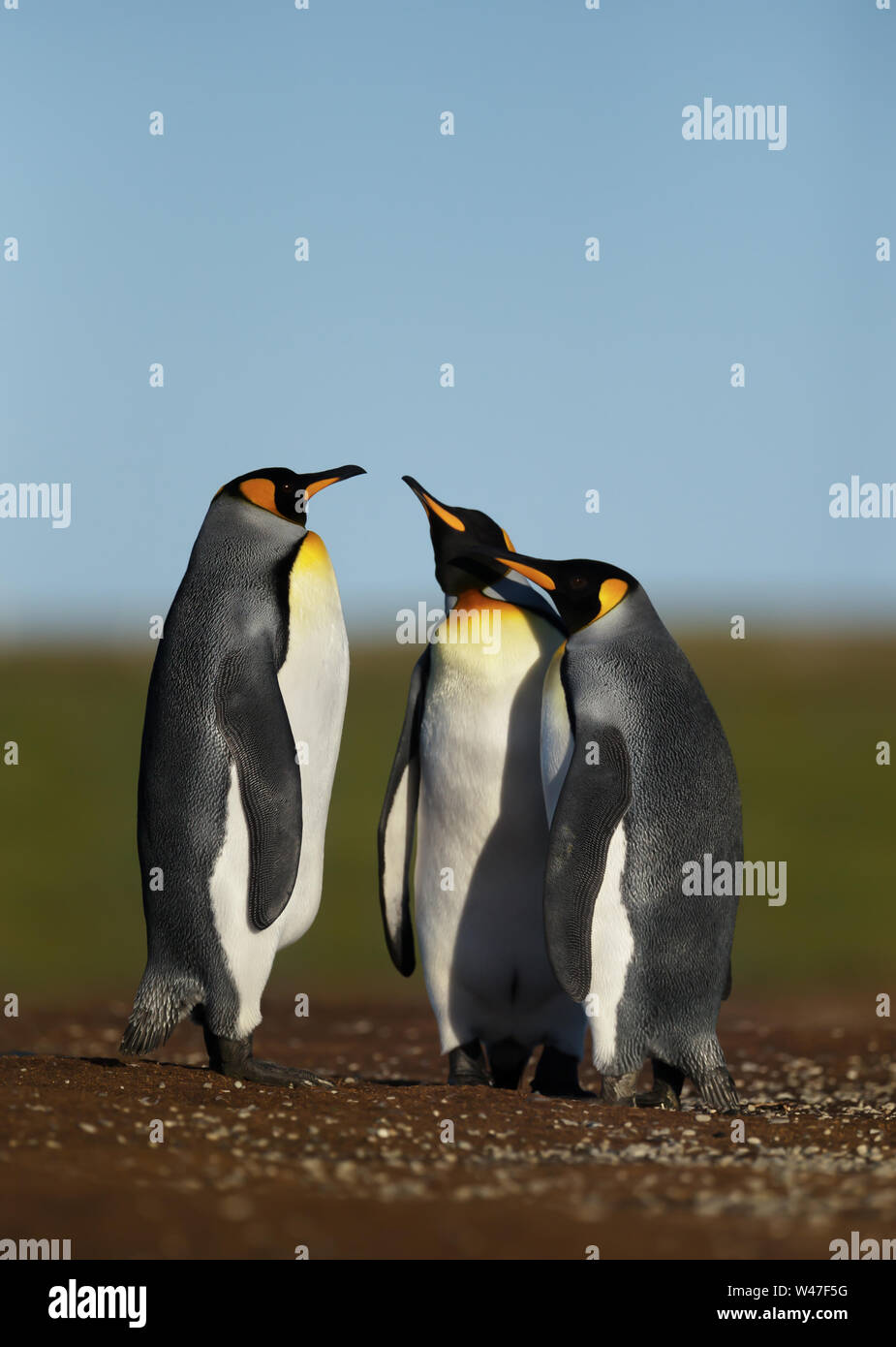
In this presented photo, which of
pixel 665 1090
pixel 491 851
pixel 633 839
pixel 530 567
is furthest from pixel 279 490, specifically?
pixel 665 1090

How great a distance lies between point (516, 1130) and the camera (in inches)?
162

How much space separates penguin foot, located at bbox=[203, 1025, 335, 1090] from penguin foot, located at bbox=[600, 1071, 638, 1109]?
88 cm

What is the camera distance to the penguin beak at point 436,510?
17.6ft

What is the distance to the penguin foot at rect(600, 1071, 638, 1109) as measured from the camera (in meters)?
Answer: 4.67

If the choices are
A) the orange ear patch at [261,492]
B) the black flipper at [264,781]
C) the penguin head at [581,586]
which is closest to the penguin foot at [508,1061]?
the black flipper at [264,781]

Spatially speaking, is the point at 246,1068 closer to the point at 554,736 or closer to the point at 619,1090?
the point at 619,1090

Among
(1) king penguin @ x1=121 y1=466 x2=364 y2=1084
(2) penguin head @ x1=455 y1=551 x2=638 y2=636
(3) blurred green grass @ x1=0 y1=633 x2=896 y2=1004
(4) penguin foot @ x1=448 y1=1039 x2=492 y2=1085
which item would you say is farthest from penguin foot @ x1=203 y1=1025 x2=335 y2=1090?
(3) blurred green grass @ x1=0 y1=633 x2=896 y2=1004

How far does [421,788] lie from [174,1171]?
7.04 feet

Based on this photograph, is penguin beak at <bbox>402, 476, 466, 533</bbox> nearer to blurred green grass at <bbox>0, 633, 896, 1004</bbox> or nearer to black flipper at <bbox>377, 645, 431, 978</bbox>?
black flipper at <bbox>377, 645, 431, 978</bbox>

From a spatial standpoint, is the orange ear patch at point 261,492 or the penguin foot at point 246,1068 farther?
the orange ear patch at point 261,492

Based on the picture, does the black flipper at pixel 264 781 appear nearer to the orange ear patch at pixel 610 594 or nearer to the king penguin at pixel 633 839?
the king penguin at pixel 633 839

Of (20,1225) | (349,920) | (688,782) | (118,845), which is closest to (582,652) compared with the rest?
(688,782)

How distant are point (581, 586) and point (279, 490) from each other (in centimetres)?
113
